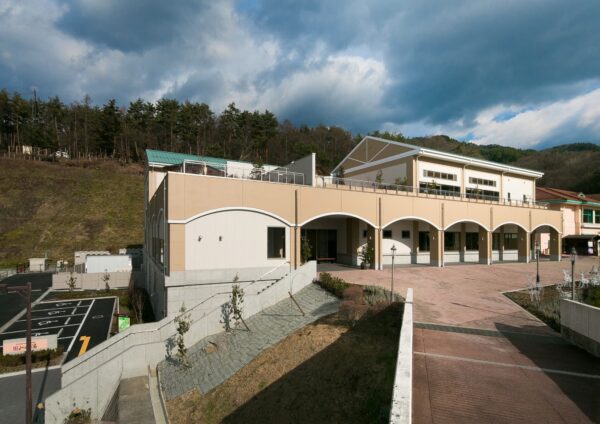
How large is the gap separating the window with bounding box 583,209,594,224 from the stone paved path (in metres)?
47.1

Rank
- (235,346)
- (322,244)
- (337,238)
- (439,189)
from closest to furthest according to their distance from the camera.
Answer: (235,346)
(322,244)
(337,238)
(439,189)

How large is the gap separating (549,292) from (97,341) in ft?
79.1

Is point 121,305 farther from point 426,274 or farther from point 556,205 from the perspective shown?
point 556,205

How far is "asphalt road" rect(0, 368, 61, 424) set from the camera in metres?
11.2

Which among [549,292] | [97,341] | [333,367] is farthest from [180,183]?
[549,292]

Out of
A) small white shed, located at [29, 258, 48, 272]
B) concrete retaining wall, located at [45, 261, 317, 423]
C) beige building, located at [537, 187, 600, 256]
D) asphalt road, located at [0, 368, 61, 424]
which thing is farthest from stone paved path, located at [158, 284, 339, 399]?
beige building, located at [537, 187, 600, 256]

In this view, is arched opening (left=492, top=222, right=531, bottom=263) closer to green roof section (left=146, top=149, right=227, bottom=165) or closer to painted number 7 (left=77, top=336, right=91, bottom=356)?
green roof section (left=146, top=149, right=227, bottom=165)

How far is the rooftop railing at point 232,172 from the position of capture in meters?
17.6

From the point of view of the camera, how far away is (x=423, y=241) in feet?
93.2

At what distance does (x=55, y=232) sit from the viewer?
5009cm

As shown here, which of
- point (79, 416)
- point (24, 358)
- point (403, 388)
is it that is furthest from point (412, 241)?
point (24, 358)

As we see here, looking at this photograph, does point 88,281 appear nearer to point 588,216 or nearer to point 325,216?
point 325,216

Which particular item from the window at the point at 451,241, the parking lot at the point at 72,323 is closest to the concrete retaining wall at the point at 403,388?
the parking lot at the point at 72,323

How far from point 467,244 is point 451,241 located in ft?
6.77
